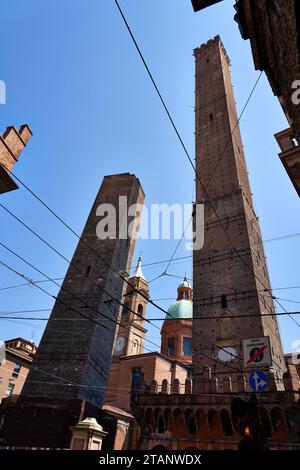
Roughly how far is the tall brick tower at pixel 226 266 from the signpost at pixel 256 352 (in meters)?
0.94

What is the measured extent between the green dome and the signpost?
2345 cm

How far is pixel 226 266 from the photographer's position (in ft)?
66.7

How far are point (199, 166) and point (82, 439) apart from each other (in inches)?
935

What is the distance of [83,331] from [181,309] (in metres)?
23.8

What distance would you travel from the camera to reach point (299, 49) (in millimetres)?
4531

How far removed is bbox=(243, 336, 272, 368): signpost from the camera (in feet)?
45.5

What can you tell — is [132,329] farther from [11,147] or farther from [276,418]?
[11,147]

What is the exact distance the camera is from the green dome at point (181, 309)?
3808 cm

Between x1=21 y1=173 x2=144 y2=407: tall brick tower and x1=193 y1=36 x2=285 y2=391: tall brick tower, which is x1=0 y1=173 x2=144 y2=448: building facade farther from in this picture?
x1=193 y1=36 x2=285 y2=391: tall brick tower

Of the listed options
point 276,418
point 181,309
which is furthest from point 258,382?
point 181,309

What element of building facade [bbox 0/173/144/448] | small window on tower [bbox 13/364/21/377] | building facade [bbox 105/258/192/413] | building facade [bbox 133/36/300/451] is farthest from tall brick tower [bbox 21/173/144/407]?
small window on tower [bbox 13/364/21/377]

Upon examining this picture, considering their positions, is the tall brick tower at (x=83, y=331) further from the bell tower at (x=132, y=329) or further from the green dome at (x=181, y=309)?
the green dome at (x=181, y=309)
